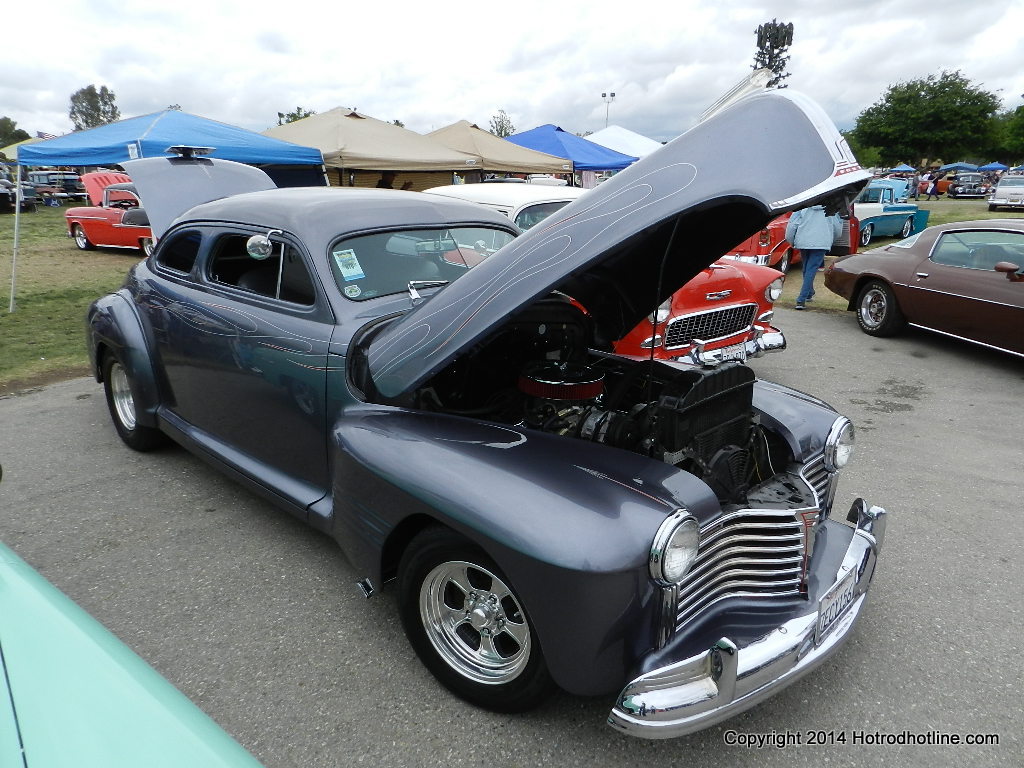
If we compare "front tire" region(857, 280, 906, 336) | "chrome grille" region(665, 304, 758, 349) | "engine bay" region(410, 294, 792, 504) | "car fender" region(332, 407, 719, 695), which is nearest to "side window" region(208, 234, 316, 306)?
"engine bay" region(410, 294, 792, 504)

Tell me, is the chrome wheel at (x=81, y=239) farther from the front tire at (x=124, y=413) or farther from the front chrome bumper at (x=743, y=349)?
the front chrome bumper at (x=743, y=349)

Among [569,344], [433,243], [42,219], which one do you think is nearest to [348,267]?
[433,243]

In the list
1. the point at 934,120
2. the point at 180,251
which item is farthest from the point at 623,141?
the point at 934,120

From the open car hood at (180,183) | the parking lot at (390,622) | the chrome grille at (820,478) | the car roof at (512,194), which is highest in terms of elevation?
the open car hood at (180,183)

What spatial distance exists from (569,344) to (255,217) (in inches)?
70.1

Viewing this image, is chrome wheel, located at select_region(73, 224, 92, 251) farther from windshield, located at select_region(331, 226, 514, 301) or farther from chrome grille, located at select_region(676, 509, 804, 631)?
chrome grille, located at select_region(676, 509, 804, 631)

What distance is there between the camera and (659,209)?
6.38ft

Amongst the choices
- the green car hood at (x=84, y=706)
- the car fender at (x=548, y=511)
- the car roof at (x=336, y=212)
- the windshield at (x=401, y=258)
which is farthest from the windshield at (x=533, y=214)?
the green car hood at (x=84, y=706)

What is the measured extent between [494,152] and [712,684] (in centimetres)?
1341

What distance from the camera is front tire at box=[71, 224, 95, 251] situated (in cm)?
1492

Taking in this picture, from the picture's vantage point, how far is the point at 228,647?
8.80 ft

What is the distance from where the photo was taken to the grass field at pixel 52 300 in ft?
21.8

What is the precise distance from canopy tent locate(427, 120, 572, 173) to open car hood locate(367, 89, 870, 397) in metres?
11.5

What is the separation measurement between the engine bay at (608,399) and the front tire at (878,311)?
19.4 ft
